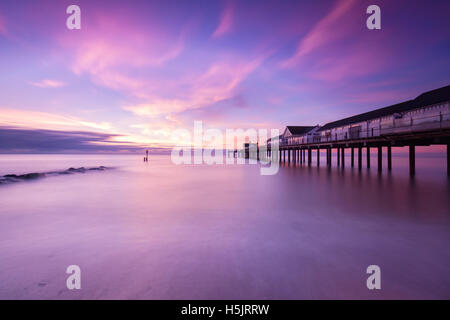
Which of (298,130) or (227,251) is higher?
(298,130)

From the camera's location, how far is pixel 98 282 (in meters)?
3.34

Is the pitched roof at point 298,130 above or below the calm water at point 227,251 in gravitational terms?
above

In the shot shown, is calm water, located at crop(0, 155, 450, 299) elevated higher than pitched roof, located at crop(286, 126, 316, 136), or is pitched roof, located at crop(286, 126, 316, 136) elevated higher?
pitched roof, located at crop(286, 126, 316, 136)

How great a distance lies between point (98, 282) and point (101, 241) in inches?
74.9

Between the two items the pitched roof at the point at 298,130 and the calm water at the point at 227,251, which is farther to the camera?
the pitched roof at the point at 298,130

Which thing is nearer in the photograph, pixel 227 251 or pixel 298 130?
pixel 227 251

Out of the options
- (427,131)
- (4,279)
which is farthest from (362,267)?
(427,131)

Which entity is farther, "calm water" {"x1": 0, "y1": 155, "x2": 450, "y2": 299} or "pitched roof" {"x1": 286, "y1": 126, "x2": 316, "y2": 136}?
"pitched roof" {"x1": 286, "y1": 126, "x2": 316, "y2": 136}

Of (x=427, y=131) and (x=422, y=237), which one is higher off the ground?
(x=427, y=131)

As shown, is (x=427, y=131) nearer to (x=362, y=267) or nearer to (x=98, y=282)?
(x=362, y=267)
